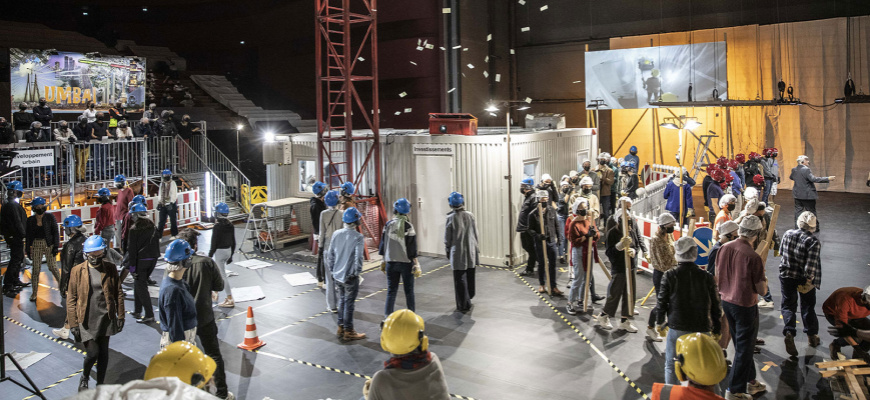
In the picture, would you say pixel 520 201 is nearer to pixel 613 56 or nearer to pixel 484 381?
pixel 484 381

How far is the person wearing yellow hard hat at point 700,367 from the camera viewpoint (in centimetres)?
382

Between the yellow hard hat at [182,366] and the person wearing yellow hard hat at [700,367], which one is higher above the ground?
the yellow hard hat at [182,366]

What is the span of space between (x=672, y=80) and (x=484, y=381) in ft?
56.2

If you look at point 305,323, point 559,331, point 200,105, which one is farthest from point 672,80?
point 200,105

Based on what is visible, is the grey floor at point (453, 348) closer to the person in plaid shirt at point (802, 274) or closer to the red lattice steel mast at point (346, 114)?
the person in plaid shirt at point (802, 274)

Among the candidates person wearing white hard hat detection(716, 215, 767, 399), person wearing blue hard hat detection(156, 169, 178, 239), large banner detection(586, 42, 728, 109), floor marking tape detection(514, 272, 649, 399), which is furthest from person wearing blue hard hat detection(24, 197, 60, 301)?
large banner detection(586, 42, 728, 109)

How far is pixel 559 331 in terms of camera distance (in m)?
9.12

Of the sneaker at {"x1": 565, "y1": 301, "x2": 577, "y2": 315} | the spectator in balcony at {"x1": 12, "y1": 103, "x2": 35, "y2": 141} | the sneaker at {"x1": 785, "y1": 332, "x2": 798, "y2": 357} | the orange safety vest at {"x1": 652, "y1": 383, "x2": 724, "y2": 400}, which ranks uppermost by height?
the spectator in balcony at {"x1": 12, "y1": 103, "x2": 35, "y2": 141}

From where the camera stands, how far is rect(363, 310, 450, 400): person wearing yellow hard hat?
12.9ft

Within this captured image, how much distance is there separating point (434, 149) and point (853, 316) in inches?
337

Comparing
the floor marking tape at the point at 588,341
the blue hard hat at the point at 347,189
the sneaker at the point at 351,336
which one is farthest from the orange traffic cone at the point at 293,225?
the sneaker at the point at 351,336

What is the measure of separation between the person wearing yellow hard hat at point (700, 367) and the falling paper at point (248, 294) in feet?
28.0

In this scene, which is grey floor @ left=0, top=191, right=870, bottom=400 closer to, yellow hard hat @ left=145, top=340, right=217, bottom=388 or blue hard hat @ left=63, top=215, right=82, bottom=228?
blue hard hat @ left=63, top=215, right=82, bottom=228

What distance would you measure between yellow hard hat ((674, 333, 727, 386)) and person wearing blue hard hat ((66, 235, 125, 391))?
6051 mm
